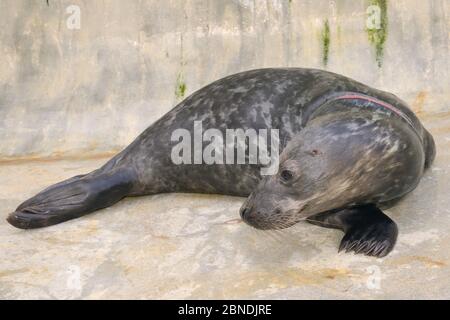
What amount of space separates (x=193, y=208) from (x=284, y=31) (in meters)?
2.45

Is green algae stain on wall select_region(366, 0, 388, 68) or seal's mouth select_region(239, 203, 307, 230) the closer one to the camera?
seal's mouth select_region(239, 203, 307, 230)

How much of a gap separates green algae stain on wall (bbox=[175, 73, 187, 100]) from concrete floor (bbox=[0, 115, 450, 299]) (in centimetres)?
186

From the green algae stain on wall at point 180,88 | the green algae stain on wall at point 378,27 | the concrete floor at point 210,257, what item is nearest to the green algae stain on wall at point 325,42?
the green algae stain on wall at point 378,27

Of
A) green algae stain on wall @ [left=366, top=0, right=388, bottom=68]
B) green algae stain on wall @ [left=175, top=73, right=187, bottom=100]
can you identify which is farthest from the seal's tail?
green algae stain on wall @ [left=175, top=73, right=187, bottom=100]

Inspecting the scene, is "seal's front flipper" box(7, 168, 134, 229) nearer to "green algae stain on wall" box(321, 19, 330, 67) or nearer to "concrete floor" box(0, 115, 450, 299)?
"concrete floor" box(0, 115, 450, 299)

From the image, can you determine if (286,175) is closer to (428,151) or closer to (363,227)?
(363,227)

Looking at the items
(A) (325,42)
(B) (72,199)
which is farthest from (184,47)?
(B) (72,199)

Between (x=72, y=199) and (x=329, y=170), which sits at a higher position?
(x=329, y=170)

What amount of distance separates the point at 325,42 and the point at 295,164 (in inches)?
113

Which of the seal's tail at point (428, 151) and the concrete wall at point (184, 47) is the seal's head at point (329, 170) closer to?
the seal's tail at point (428, 151)

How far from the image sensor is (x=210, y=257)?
304cm

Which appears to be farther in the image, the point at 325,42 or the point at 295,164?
the point at 325,42

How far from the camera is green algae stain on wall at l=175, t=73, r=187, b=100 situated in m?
5.60
